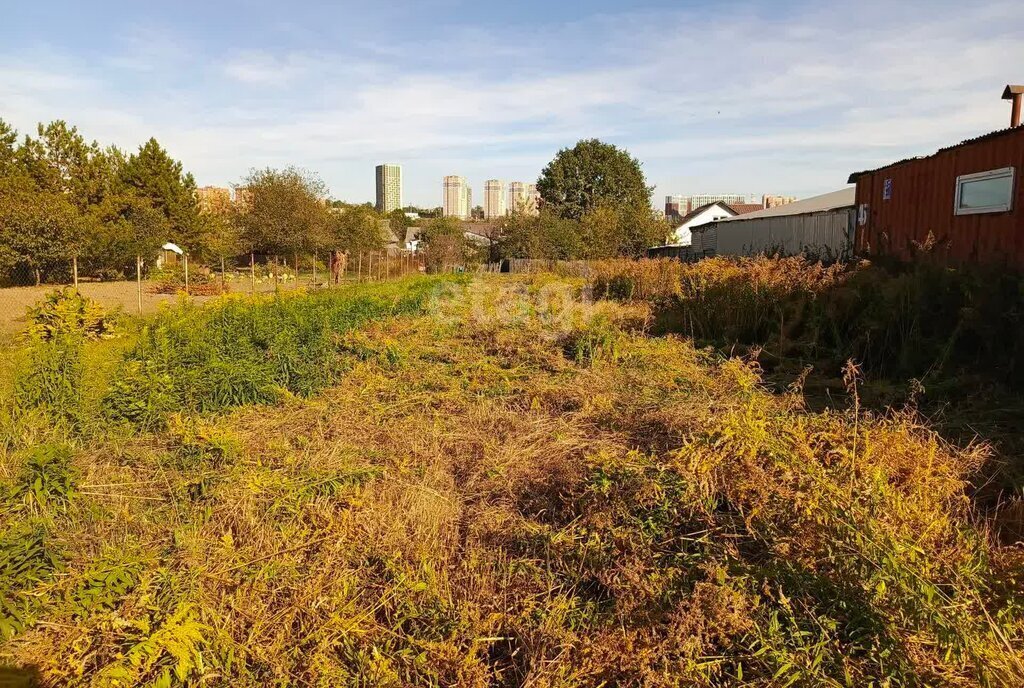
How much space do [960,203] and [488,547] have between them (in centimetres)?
901

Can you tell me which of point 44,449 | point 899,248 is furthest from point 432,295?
point 44,449

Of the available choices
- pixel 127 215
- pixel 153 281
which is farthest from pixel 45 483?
pixel 127 215

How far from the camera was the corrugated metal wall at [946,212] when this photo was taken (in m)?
7.81

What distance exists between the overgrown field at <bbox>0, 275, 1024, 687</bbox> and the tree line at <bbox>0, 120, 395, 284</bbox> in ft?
42.3

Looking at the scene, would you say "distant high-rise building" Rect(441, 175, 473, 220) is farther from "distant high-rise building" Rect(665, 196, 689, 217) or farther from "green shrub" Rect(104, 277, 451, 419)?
"green shrub" Rect(104, 277, 451, 419)

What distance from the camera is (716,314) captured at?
9.60m

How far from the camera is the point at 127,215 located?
28641 millimetres

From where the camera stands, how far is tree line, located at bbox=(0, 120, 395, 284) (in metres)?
19.8

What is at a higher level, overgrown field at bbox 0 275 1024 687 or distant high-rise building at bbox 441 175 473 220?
distant high-rise building at bbox 441 175 473 220

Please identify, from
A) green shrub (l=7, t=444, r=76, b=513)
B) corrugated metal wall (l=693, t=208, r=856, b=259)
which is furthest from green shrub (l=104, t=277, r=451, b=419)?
corrugated metal wall (l=693, t=208, r=856, b=259)

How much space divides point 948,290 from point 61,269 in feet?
76.4

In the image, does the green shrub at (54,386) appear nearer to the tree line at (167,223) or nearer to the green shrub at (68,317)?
the green shrub at (68,317)

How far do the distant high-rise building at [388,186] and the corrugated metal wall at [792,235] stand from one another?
108479 mm

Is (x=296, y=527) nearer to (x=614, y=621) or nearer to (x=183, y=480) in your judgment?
(x=183, y=480)
